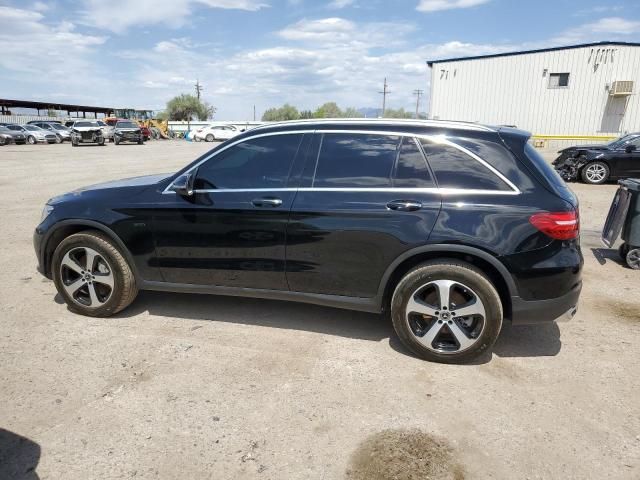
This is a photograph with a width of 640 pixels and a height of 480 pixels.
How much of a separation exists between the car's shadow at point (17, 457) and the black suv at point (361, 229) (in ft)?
5.15

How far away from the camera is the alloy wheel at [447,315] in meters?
3.18

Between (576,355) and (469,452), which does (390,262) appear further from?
(576,355)

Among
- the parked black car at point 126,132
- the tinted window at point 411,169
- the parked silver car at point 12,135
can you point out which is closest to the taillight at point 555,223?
the tinted window at point 411,169

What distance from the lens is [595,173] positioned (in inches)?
495

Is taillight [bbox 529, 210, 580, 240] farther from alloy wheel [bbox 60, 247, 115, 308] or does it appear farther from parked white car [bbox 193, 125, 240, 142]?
parked white car [bbox 193, 125, 240, 142]

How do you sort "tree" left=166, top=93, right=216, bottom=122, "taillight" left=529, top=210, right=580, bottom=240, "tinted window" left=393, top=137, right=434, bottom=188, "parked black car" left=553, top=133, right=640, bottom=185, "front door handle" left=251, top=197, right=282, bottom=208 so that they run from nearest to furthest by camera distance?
1. "taillight" left=529, top=210, right=580, bottom=240
2. "tinted window" left=393, top=137, right=434, bottom=188
3. "front door handle" left=251, top=197, right=282, bottom=208
4. "parked black car" left=553, top=133, right=640, bottom=185
5. "tree" left=166, top=93, right=216, bottom=122

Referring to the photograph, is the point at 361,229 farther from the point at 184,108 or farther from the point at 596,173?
the point at 184,108

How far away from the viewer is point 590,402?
113 inches

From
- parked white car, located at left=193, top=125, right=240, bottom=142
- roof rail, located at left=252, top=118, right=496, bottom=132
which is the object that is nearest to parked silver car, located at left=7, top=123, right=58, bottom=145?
parked white car, located at left=193, top=125, right=240, bottom=142

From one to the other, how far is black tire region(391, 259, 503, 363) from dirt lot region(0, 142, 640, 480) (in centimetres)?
11

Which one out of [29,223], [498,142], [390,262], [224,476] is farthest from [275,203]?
[29,223]

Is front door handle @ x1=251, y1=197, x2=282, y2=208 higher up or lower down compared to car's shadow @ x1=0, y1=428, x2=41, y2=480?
higher up

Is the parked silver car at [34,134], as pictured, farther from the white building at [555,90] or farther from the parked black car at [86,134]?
the white building at [555,90]

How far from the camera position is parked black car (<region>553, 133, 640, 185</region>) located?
12.1 meters
